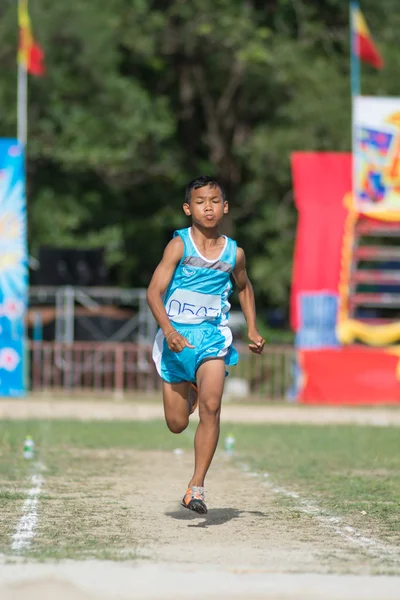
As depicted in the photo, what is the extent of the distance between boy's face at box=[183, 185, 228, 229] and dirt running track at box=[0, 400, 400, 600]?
1861mm

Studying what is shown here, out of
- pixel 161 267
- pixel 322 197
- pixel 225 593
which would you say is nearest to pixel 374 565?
pixel 225 593

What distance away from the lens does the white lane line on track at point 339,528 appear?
23.3 feet

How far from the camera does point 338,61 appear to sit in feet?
135

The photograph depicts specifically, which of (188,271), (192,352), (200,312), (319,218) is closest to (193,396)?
(192,352)

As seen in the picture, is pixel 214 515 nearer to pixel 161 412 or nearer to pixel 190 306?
pixel 190 306

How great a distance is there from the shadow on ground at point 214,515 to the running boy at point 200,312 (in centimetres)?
43

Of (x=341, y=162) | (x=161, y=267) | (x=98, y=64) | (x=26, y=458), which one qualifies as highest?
(x=98, y=64)

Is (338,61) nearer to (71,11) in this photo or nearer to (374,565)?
(71,11)

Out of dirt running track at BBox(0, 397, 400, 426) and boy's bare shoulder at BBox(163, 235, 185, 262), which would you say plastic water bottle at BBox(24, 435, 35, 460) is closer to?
boy's bare shoulder at BBox(163, 235, 185, 262)

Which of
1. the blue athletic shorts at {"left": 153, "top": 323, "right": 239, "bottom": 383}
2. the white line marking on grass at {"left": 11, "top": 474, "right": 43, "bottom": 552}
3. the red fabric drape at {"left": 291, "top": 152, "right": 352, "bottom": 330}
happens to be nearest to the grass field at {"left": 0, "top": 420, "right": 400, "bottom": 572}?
the white line marking on grass at {"left": 11, "top": 474, "right": 43, "bottom": 552}

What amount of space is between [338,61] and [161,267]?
1342 inches

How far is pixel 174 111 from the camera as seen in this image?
43344 millimetres

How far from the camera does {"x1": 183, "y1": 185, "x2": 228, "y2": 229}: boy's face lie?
324 inches

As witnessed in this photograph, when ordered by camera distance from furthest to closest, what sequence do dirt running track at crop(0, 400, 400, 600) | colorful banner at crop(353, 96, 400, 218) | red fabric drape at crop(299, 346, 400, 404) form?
colorful banner at crop(353, 96, 400, 218) → red fabric drape at crop(299, 346, 400, 404) → dirt running track at crop(0, 400, 400, 600)
